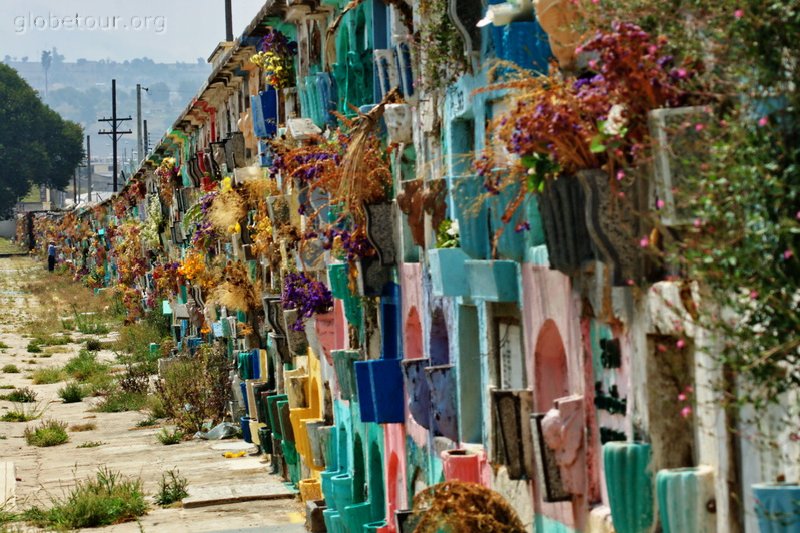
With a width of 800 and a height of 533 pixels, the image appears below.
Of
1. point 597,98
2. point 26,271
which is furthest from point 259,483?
point 26,271

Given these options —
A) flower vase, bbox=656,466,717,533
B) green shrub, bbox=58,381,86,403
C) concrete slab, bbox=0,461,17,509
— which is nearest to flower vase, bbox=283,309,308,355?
concrete slab, bbox=0,461,17,509

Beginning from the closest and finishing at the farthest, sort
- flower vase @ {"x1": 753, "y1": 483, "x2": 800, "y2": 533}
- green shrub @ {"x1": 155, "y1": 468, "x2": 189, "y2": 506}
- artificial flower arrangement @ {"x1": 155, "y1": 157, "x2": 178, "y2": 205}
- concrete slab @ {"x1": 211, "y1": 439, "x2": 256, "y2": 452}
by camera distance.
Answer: flower vase @ {"x1": 753, "y1": 483, "x2": 800, "y2": 533} < green shrub @ {"x1": 155, "y1": 468, "x2": 189, "y2": 506} < concrete slab @ {"x1": 211, "y1": 439, "x2": 256, "y2": 452} < artificial flower arrangement @ {"x1": 155, "y1": 157, "x2": 178, "y2": 205}

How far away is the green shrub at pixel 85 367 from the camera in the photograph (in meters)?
32.8

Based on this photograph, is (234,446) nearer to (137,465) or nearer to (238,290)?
(137,465)

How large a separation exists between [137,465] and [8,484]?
2.33 meters

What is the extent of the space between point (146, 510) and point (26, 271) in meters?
64.2

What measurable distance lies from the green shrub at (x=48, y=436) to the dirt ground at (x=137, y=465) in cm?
14

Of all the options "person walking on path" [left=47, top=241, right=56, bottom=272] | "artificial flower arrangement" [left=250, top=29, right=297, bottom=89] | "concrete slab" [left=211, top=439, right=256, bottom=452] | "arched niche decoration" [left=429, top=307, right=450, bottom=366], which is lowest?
"concrete slab" [left=211, top=439, right=256, bottom=452]

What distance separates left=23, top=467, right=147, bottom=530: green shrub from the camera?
16.0m

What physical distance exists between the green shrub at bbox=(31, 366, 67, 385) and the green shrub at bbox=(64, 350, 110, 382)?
179 millimetres

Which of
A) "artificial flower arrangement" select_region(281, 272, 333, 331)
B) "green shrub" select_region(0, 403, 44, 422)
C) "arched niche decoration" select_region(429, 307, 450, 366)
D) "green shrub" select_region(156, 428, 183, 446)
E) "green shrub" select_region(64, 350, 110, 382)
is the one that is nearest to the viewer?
"arched niche decoration" select_region(429, 307, 450, 366)

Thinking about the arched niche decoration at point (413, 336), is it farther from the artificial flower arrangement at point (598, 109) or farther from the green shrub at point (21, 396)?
the green shrub at point (21, 396)

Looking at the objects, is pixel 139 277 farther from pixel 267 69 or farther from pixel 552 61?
pixel 552 61

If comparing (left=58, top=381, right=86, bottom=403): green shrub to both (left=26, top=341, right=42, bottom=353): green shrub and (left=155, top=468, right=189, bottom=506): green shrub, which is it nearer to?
(left=26, top=341, right=42, bottom=353): green shrub
